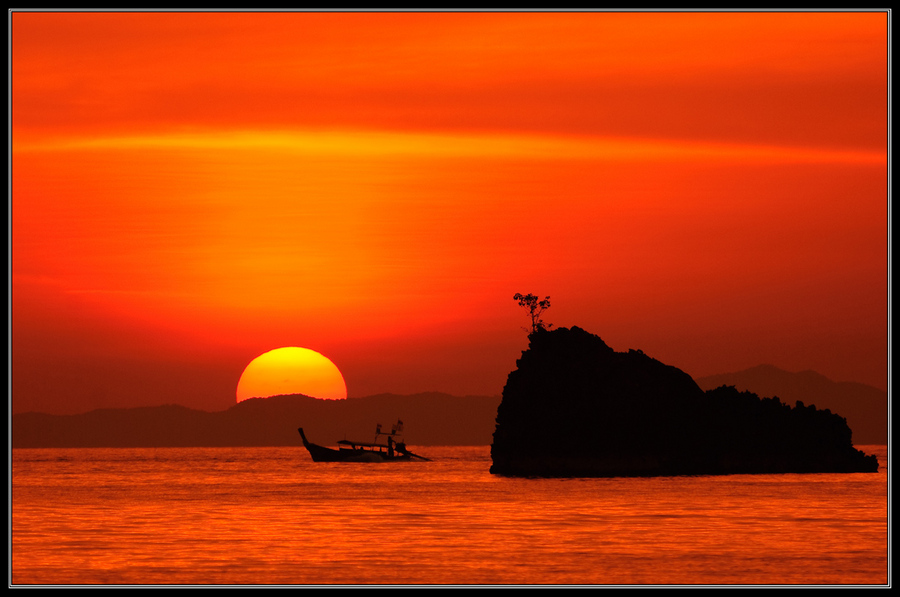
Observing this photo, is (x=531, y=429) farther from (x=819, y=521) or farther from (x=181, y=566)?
(x=181, y=566)

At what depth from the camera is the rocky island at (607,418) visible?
421ft

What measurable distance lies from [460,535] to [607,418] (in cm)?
6940

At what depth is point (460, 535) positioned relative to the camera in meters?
61.3

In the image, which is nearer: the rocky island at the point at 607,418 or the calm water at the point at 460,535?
the calm water at the point at 460,535

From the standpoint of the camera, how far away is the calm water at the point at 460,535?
4697 centimetres

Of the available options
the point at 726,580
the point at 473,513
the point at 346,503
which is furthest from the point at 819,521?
the point at 346,503

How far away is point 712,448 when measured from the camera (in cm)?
13675

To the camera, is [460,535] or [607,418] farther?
[607,418]

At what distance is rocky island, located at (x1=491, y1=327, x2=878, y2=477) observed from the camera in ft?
421

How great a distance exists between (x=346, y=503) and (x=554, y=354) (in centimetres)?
4488

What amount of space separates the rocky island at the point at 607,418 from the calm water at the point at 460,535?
764 inches

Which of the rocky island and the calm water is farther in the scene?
the rocky island

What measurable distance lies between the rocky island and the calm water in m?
19.4

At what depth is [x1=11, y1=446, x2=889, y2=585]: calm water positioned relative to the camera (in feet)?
154
